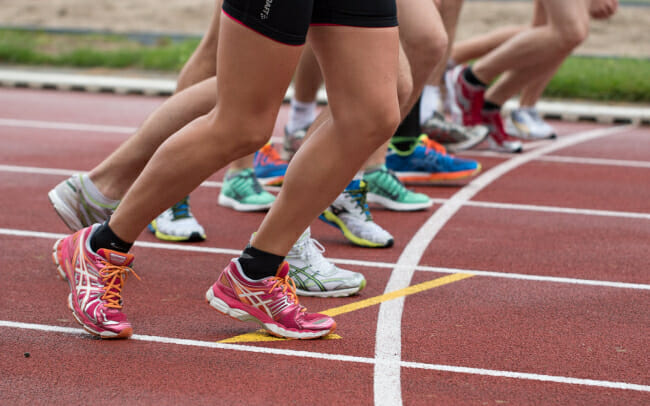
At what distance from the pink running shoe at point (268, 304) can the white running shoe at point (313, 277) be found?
497 millimetres

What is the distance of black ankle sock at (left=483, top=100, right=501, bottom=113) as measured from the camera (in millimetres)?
7574

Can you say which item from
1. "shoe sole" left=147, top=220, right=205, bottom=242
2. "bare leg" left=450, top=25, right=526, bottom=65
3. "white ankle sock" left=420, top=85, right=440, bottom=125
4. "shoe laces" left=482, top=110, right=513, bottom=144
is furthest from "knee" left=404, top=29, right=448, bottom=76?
"bare leg" left=450, top=25, right=526, bottom=65

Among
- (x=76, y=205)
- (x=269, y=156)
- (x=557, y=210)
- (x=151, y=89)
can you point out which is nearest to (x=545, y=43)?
(x=557, y=210)

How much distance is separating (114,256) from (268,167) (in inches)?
117

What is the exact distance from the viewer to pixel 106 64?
46.3 feet

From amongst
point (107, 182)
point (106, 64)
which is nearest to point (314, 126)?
point (107, 182)

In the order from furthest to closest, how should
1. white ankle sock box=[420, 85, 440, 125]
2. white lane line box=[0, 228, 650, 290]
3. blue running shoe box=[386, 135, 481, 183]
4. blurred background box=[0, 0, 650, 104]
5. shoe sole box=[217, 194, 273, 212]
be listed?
blurred background box=[0, 0, 650, 104] < white ankle sock box=[420, 85, 440, 125] < blue running shoe box=[386, 135, 481, 183] < shoe sole box=[217, 194, 273, 212] < white lane line box=[0, 228, 650, 290]

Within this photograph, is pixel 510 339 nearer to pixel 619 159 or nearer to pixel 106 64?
pixel 619 159

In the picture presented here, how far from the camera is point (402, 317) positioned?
3.58 m

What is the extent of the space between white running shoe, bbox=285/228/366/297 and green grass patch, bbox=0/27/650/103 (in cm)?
815

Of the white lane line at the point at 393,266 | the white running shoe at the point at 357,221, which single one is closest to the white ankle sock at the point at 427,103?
the white running shoe at the point at 357,221

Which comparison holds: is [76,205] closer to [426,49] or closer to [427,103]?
[426,49]

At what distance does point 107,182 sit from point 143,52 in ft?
35.5

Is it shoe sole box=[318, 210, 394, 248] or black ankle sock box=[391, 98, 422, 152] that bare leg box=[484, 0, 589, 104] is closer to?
black ankle sock box=[391, 98, 422, 152]
